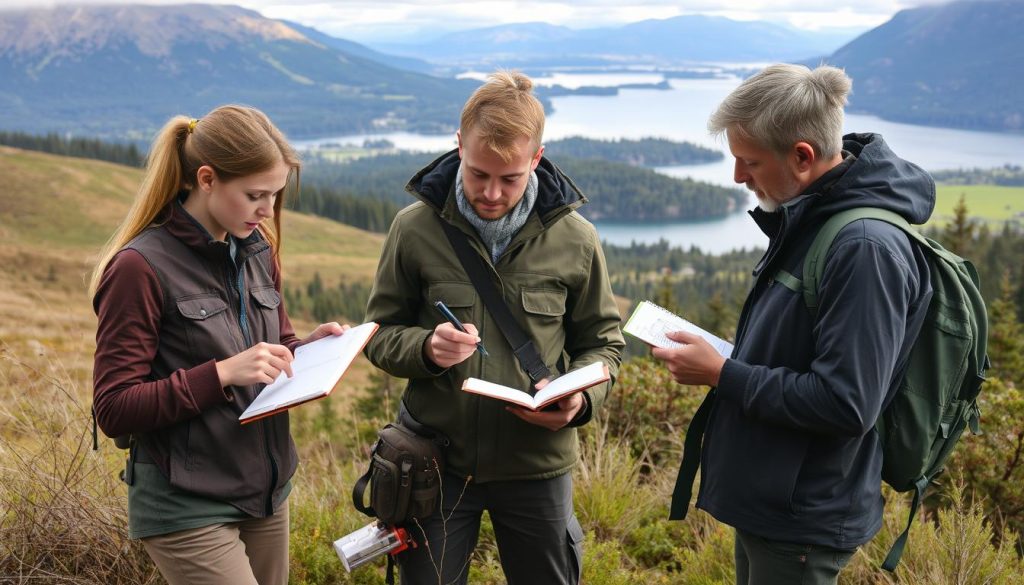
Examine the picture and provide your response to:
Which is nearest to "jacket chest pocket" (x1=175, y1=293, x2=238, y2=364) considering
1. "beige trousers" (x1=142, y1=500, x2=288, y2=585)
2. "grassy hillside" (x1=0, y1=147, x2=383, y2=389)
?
"beige trousers" (x1=142, y1=500, x2=288, y2=585)

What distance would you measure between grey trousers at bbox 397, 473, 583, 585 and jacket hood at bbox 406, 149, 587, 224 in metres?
1.01

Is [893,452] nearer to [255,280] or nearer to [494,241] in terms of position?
[494,241]

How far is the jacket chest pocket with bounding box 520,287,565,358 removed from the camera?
273cm

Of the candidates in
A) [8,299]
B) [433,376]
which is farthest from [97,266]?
[8,299]

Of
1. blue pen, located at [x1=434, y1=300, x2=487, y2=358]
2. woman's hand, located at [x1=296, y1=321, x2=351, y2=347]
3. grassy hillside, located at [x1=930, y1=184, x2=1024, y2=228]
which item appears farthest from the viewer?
grassy hillside, located at [x1=930, y1=184, x2=1024, y2=228]

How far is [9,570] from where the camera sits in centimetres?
326

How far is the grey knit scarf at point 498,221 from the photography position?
274 cm

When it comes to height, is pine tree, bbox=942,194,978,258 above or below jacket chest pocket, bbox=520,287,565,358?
below

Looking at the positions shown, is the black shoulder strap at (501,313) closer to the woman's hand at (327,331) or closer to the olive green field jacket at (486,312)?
the olive green field jacket at (486,312)

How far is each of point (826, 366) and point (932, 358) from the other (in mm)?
345

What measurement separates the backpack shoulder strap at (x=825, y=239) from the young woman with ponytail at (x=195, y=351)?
5.29 ft

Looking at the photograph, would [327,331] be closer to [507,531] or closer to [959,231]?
[507,531]

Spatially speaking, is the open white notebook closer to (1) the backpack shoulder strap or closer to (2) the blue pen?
(2) the blue pen

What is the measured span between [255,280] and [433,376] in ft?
2.39
